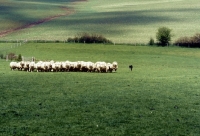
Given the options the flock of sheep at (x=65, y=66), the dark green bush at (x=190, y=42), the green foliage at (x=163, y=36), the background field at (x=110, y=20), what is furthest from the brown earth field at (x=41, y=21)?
the flock of sheep at (x=65, y=66)

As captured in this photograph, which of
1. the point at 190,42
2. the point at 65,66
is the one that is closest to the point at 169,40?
the point at 190,42

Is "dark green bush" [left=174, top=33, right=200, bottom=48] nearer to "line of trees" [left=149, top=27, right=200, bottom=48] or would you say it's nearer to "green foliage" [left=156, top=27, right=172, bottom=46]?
"line of trees" [left=149, top=27, right=200, bottom=48]

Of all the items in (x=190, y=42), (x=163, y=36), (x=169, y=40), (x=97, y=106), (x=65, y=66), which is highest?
(x=163, y=36)

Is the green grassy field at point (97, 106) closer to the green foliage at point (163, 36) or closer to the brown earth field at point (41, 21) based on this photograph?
the green foliage at point (163, 36)

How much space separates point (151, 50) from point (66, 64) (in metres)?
25.5

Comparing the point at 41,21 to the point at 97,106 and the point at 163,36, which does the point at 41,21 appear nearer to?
the point at 163,36

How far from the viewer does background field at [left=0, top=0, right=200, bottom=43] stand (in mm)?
72062

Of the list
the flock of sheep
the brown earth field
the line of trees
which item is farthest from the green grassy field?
the brown earth field

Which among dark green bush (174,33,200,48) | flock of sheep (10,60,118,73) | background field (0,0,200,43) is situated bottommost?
flock of sheep (10,60,118,73)

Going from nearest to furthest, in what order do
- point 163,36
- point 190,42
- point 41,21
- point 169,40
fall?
1. point 163,36
2. point 190,42
3. point 169,40
4. point 41,21

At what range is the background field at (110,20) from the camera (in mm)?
72062

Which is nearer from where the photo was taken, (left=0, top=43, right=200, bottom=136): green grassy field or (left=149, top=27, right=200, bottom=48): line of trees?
(left=0, top=43, right=200, bottom=136): green grassy field

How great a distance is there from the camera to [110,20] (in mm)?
88188

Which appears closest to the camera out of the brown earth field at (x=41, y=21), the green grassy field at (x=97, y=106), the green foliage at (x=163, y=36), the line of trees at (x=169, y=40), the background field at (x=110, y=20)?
the green grassy field at (x=97, y=106)
